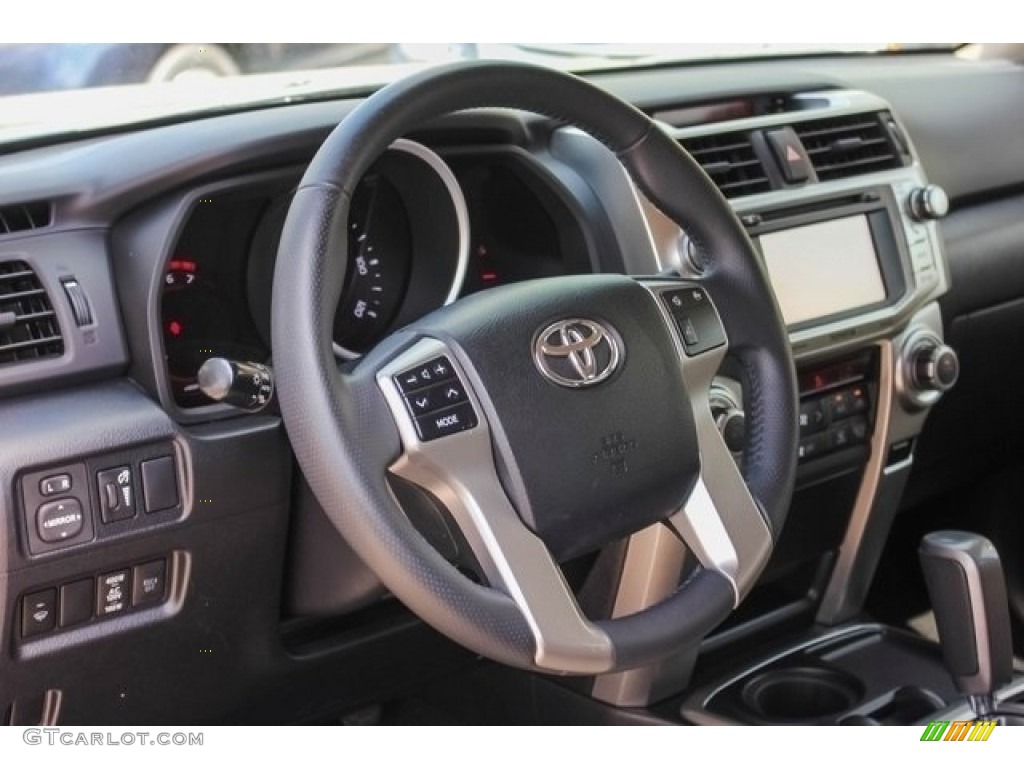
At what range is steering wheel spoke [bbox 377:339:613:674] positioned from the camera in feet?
4.30

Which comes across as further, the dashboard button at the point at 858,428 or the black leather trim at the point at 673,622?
the dashboard button at the point at 858,428

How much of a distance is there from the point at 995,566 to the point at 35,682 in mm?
1073

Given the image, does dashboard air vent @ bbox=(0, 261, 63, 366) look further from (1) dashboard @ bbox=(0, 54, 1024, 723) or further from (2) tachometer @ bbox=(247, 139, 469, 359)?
(2) tachometer @ bbox=(247, 139, 469, 359)

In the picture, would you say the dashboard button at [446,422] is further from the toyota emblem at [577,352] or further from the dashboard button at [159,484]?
the dashboard button at [159,484]

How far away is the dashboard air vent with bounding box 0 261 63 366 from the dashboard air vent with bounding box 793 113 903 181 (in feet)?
3.51

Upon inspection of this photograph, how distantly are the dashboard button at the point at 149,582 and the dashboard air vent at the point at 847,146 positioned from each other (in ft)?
3.47

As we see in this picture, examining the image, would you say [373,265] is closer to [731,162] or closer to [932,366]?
[731,162]

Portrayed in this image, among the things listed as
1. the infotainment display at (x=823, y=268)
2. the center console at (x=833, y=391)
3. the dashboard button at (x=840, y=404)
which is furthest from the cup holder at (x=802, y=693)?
the infotainment display at (x=823, y=268)

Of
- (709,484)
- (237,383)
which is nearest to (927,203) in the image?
(709,484)

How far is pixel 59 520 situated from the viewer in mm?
1396

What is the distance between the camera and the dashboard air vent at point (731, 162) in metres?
1.92

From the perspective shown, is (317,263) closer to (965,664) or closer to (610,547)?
(610,547)
